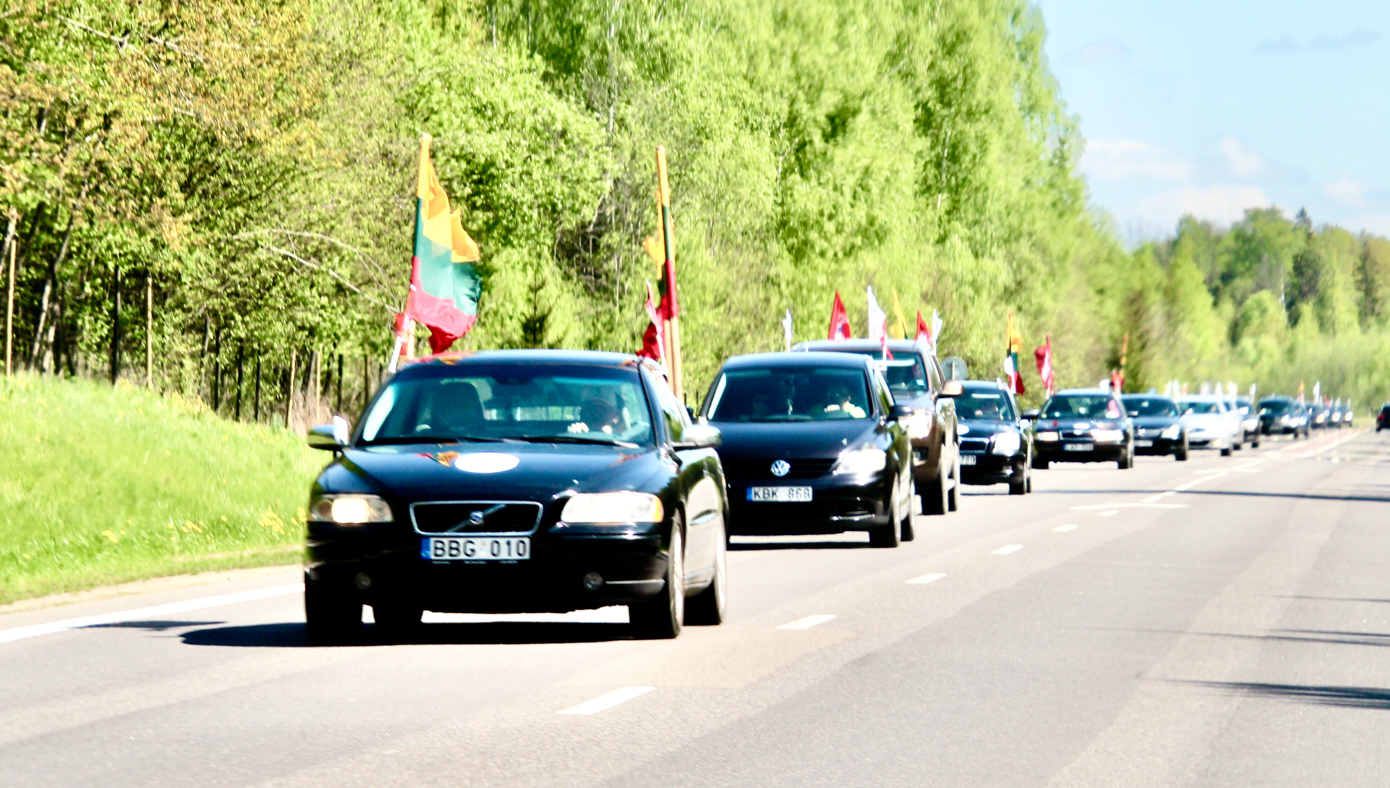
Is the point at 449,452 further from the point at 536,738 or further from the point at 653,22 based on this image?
A: the point at 653,22

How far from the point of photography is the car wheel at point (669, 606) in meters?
11.7

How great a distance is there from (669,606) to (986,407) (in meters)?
23.5

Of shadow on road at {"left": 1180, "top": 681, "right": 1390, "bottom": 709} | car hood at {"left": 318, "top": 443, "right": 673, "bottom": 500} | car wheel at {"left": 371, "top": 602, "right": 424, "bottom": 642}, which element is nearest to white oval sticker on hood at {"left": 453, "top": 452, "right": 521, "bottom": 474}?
car hood at {"left": 318, "top": 443, "right": 673, "bottom": 500}

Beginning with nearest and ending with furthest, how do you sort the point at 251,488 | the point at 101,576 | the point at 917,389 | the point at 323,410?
the point at 101,576 → the point at 251,488 → the point at 917,389 → the point at 323,410

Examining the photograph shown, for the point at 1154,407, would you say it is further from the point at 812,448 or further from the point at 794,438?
the point at 812,448

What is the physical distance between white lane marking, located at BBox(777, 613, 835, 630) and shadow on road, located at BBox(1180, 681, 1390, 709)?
2.90 m

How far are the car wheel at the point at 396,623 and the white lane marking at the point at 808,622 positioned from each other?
2084 millimetres

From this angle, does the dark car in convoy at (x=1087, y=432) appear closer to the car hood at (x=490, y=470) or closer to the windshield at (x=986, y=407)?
the windshield at (x=986, y=407)

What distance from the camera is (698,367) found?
5619 centimetres

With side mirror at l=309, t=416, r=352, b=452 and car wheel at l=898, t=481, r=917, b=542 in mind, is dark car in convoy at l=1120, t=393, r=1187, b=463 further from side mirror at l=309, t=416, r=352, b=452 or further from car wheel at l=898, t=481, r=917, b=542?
side mirror at l=309, t=416, r=352, b=452

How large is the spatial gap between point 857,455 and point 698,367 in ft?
120

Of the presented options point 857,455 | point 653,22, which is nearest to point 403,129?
point 653,22

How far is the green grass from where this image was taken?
57.0ft

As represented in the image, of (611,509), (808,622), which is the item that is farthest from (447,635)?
(808,622)
